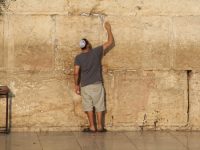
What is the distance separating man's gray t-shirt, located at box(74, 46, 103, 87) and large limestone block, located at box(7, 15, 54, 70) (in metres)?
0.61

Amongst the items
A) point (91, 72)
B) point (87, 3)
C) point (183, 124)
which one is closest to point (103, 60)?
point (91, 72)

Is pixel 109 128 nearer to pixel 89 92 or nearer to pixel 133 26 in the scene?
pixel 89 92

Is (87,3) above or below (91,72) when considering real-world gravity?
above

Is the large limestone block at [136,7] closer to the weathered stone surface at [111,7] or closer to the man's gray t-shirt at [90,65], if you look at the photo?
the weathered stone surface at [111,7]

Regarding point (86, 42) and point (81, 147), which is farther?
point (86, 42)

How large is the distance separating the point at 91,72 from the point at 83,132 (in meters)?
1.14

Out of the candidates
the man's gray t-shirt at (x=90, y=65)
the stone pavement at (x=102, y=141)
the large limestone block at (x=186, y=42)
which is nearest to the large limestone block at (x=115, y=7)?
the large limestone block at (x=186, y=42)

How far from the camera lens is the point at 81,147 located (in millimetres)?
9188

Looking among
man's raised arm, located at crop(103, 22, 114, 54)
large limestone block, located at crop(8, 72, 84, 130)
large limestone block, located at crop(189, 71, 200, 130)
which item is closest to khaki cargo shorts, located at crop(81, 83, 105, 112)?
large limestone block, located at crop(8, 72, 84, 130)

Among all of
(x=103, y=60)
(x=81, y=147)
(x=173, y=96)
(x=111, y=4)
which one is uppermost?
(x=111, y=4)

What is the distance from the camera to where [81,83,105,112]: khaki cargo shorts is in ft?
34.6

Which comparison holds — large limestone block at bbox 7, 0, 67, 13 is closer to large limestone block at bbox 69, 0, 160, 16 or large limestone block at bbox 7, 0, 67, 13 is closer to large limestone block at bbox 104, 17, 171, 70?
large limestone block at bbox 69, 0, 160, 16

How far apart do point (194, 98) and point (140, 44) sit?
4.85ft

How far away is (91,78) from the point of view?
414 inches
